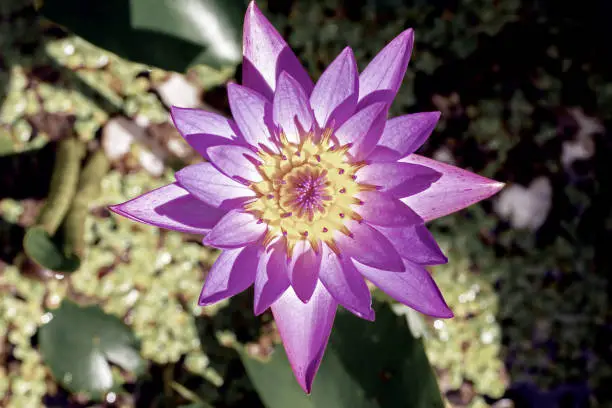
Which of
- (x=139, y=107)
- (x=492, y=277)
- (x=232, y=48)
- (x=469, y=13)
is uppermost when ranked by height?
(x=469, y=13)

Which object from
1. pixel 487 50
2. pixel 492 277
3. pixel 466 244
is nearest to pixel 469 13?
pixel 487 50

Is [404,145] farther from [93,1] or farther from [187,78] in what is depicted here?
[187,78]

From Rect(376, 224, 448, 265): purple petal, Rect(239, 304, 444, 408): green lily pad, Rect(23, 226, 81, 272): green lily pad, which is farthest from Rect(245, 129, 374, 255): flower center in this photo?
Rect(23, 226, 81, 272): green lily pad

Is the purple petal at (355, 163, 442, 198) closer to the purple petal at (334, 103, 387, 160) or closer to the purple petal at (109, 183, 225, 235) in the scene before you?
the purple petal at (334, 103, 387, 160)

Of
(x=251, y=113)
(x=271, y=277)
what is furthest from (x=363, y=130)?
(x=271, y=277)

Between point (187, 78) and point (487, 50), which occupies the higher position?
point (487, 50)

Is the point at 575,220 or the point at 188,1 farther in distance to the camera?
the point at 575,220
